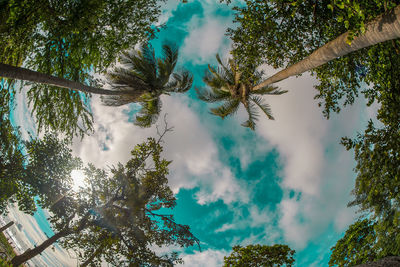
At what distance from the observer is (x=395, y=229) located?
→ 6.06m

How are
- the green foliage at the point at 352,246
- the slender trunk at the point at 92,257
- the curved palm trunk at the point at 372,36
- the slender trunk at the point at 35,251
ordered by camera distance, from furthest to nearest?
1. the green foliage at the point at 352,246
2. the slender trunk at the point at 92,257
3. the slender trunk at the point at 35,251
4. the curved palm trunk at the point at 372,36

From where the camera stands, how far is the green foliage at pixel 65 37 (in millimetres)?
5512

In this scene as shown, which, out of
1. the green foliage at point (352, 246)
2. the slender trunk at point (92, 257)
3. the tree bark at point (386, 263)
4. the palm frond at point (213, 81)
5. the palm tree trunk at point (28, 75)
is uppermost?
the palm frond at point (213, 81)

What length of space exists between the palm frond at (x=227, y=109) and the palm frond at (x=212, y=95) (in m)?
0.60

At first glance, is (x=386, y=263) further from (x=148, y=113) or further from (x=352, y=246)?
(x=148, y=113)

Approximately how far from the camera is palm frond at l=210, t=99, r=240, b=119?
14.4 m

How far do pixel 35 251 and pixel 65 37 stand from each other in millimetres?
11332

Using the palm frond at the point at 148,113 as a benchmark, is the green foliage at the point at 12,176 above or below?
below

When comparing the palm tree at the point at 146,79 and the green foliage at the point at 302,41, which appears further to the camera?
the palm tree at the point at 146,79

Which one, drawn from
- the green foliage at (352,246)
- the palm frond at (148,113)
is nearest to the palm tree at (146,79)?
the palm frond at (148,113)

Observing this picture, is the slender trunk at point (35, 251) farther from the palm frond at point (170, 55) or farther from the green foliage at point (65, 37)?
the palm frond at point (170, 55)

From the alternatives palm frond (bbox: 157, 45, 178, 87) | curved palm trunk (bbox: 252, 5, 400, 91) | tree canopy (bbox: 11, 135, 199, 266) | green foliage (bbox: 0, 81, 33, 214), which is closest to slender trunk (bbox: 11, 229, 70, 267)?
tree canopy (bbox: 11, 135, 199, 266)

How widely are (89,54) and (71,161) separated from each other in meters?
13.0

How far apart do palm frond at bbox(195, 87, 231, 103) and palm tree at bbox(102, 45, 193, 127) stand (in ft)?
4.17
